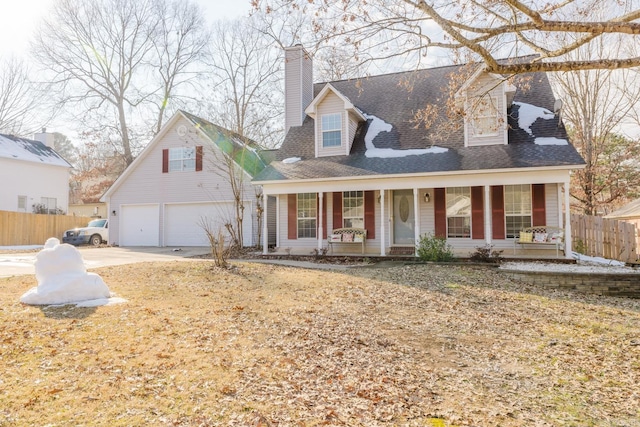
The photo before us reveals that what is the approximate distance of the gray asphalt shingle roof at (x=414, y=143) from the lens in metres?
12.0

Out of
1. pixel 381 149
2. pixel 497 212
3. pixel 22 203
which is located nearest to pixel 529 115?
pixel 497 212

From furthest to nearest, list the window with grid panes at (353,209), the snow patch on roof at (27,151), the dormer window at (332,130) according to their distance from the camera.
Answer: the snow patch on roof at (27,151) < the dormer window at (332,130) < the window with grid panes at (353,209)

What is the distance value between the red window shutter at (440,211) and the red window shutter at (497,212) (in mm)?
1396

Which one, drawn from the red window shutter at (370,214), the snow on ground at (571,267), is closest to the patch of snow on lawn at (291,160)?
the red window shutter at (370,214)

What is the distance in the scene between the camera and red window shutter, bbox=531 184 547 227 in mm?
12430

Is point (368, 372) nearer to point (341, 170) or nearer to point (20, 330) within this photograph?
point (20, 330)

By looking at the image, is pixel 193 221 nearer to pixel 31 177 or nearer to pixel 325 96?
pixel 325 96

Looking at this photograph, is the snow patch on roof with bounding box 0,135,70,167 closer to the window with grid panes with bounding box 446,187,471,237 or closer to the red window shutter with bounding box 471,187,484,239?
the window with grid panes with bounding box 446,187,471,237

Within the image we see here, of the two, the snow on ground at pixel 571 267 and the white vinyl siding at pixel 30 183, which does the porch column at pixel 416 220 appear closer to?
the snow on ground at pixel 571 267

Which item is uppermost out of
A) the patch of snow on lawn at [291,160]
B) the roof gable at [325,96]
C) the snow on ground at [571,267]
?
the roof gable at [325,96]

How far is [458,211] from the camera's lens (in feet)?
43.5

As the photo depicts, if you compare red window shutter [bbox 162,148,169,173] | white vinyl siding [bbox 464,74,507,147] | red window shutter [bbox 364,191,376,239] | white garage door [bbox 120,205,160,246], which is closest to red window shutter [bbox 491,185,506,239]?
white vinyl siding [bbox 464,74,507,147]

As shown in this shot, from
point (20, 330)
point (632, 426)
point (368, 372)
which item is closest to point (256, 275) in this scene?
point (20, 330)

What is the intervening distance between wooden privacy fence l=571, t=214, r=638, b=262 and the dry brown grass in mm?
6045
